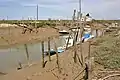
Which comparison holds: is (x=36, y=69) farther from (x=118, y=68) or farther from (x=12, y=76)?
(x=118, y=68)

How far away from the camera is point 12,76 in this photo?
578 inches

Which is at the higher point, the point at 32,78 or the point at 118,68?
the point at 118,68

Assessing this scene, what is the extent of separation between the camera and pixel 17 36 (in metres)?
42.6

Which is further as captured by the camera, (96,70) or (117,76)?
(96,70)

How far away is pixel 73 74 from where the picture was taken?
13.1 m

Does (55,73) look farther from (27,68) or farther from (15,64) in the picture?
(15,64)

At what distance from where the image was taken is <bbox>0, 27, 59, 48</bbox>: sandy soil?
36.2 meters

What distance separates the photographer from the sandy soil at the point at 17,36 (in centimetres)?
3621

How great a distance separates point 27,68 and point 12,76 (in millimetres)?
1940

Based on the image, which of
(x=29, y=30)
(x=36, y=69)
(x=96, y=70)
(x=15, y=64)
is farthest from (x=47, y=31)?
(x=96, y=70)

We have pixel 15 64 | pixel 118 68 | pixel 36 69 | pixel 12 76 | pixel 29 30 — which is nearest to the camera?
pixel 118 68

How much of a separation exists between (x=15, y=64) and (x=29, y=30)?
27.0 metres

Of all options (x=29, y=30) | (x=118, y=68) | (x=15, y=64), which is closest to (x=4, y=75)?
(x=15, y=64)

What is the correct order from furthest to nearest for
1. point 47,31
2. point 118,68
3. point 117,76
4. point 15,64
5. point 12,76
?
point 47,31, point 15,64, point 12,76, point 118,68, point 117,76
